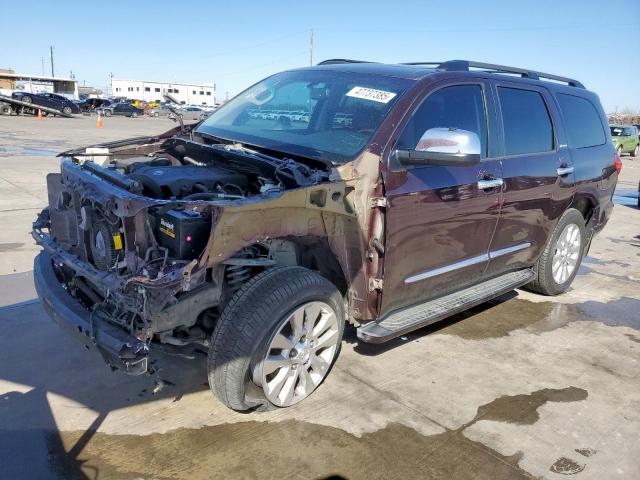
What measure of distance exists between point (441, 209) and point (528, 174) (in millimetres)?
1165

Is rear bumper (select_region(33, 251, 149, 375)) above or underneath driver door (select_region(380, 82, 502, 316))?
underneath

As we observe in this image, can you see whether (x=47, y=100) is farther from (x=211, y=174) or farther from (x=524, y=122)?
(x=524, y=122)

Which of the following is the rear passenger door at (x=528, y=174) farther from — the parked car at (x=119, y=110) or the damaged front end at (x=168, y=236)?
the parked car at (x=119, y=110)

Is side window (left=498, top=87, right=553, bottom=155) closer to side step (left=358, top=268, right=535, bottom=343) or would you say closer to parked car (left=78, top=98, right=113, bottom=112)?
side step (left=358, top=268, right=535, bottom=343)

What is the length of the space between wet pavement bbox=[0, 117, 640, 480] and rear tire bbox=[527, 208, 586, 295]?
798 millimetres

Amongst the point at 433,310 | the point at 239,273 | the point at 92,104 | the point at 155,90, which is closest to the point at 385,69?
the point at 433,310

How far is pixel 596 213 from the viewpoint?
566 centimetres

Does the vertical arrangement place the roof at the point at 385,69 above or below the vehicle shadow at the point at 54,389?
above

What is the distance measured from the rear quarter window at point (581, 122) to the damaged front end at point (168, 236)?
288 centimetres

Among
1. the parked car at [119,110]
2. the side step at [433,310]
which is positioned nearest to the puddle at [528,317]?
the side step at [433,310]

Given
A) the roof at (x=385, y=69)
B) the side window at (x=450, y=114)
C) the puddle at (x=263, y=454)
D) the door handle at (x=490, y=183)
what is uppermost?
the roof at (x=385, y=69)

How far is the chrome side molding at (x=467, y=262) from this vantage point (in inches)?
144

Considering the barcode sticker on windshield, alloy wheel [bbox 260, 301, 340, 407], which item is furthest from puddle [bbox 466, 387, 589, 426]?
the barcode sticker on windshield

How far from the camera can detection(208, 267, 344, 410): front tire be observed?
111 inches
